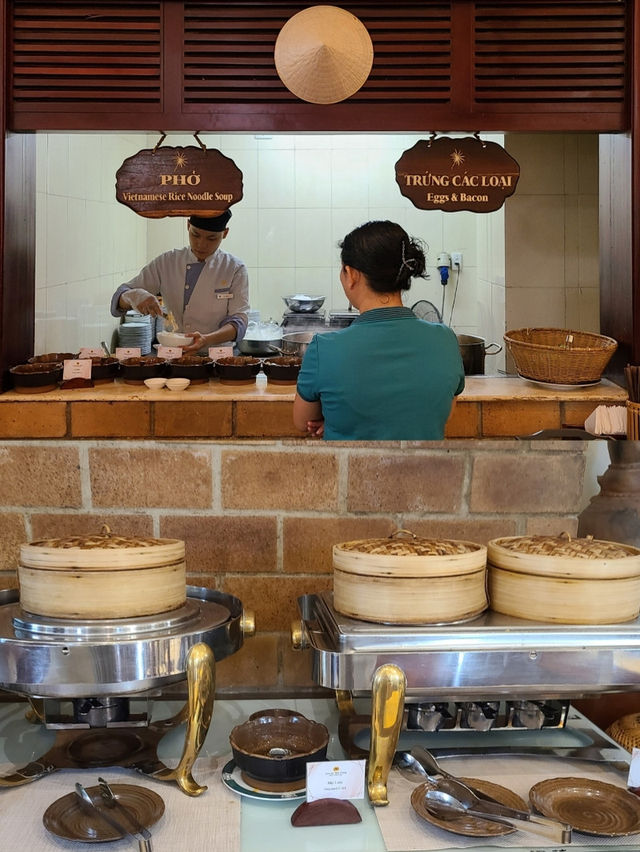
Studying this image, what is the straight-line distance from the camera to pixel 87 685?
148 cm

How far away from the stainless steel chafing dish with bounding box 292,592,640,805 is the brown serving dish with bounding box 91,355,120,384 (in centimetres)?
193

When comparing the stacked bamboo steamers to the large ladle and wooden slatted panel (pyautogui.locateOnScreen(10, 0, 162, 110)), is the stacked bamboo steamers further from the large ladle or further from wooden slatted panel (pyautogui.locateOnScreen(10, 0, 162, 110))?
wooden slatted panel (pyautogui.locateOnScreen(10, 0, 162, 110))

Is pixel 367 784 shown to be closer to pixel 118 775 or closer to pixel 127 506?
pixel 118 775

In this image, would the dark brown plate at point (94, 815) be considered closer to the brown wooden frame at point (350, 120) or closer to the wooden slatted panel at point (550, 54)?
the brown wooden frame at point (350, 120)

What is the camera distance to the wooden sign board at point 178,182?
11.5 feet

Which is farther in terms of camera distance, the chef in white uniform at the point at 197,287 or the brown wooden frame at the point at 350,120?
the chef in white uniform at the point at 197,287

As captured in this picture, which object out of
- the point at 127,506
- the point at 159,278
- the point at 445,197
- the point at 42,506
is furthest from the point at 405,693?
the point at 159,278

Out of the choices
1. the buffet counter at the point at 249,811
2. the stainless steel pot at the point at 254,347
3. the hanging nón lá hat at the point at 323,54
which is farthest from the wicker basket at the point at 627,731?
the stainless steel pot at the point at 254,347

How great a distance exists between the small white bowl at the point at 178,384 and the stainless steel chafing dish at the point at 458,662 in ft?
5.39

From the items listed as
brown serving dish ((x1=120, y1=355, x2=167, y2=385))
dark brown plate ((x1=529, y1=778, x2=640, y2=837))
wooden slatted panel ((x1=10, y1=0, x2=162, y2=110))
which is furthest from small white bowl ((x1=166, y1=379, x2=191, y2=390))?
dark brown plate ((x1=529, y1=778, x2=640, y2=837))

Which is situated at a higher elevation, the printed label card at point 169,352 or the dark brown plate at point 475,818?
the printed label card at point 169,352

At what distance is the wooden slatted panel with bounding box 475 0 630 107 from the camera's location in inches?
134

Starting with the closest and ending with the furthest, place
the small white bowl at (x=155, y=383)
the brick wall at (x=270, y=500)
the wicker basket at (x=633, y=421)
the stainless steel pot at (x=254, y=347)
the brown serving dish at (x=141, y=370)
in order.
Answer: the brick wall at (x=270, y=500) → the wicker basket at (x=633, y=421) → the small white bowl at (x=155, y=383) → the brown serving dish at (x=141, y=370) → the stainless steel pot at (x=254, y=347)

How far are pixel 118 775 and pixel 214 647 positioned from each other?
281 mm
